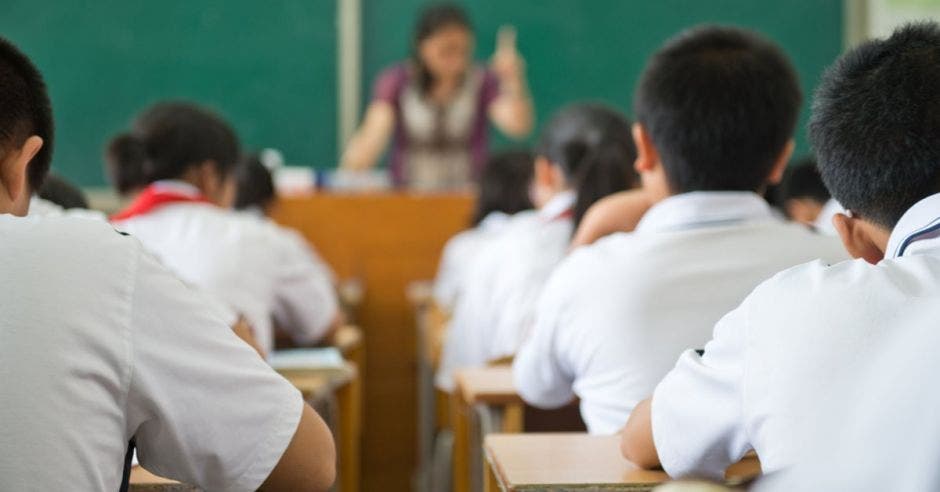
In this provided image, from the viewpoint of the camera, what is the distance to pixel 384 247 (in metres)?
4.97

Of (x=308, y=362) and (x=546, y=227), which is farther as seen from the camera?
(x=546, y=227)

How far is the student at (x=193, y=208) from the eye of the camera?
276cm

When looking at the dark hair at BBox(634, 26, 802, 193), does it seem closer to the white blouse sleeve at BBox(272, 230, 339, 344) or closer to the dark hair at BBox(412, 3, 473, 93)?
the white blouse sleeve at BBox(272, 230, 339, 344)

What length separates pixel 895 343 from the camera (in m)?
0.57

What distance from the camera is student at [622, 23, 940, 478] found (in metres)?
0.98

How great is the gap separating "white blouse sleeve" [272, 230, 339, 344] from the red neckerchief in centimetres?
34

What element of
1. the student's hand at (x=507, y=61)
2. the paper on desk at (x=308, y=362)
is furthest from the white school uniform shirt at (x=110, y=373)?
the student's hand at (x=507, y=61)

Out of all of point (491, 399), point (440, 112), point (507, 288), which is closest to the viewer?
point (491, 399)

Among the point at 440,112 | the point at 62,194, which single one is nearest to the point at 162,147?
the point at 62,194

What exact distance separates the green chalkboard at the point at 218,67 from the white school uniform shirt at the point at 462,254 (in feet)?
6.71

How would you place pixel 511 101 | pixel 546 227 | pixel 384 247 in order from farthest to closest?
pixel 511 101 < pixel 384 247 < pixel 546 227

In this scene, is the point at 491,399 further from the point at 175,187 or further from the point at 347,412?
the point at 175,187

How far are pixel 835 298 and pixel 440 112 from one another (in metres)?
4.68

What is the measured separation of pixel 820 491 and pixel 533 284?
2.51 m
